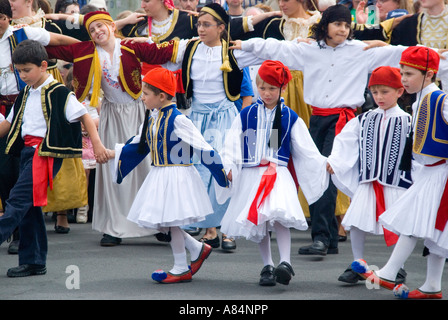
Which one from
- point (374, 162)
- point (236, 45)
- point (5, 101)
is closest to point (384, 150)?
point (374, 162)

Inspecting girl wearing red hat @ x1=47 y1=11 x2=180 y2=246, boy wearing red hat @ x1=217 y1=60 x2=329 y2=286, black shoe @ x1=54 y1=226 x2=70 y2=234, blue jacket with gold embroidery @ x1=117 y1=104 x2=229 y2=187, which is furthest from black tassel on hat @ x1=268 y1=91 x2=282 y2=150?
black shoe @ x1=54 y1=226 x2=70 y2=234

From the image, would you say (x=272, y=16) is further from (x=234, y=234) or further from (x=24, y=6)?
(x=234, y=234)

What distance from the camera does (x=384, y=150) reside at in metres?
5.84

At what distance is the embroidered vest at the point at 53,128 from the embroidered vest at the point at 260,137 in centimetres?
130

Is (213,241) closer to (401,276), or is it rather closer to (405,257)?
(401,276)

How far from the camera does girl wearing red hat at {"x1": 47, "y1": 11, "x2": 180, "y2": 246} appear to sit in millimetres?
7188

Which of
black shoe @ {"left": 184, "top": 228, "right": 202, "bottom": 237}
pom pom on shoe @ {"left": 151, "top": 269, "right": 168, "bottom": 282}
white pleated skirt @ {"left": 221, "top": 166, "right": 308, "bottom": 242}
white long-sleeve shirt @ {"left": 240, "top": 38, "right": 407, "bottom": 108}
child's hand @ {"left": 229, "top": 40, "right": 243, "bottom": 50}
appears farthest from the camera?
black shoe @ {"left": 184, "top": 228, "right": 202, "bottom": 237}

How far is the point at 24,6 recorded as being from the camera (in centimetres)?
747

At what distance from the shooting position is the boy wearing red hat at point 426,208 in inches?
201

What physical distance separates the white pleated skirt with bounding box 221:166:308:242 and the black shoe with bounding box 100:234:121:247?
178 centimetres

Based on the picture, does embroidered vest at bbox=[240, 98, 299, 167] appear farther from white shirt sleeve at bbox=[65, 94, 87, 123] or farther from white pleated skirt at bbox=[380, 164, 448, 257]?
white shirt sleeve at bbox=[65, 94, 87, 123]

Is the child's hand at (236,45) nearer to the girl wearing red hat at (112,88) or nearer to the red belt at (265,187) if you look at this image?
the girl wearing red hat at (112,88)

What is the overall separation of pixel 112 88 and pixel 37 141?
1.44 m
